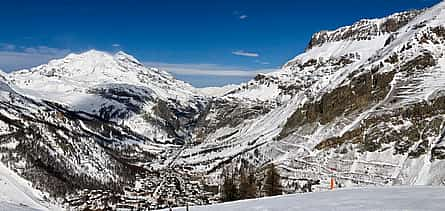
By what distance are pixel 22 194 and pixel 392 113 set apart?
475 feet

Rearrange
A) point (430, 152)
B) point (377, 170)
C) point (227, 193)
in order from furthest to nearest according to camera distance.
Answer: point (377, 170) → point (430, 152) → point (227, 193)

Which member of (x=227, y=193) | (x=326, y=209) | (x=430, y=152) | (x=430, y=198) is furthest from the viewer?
(x=430, y=152)

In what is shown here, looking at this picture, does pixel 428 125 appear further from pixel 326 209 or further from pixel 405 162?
pixel 326 209

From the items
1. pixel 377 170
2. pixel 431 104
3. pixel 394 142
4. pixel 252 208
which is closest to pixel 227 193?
pixel 252 208

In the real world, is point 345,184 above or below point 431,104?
below

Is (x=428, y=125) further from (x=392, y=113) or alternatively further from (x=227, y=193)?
(x=227, y=193)

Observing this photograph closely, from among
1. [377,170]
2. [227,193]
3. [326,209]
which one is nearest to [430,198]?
[326,209]

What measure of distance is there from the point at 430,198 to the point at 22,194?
187 meters

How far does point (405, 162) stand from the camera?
541 ft

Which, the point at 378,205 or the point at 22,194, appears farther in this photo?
the point at 22,194

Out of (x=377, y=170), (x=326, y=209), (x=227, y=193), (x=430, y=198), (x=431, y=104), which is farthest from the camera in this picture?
(x=431, y=104)

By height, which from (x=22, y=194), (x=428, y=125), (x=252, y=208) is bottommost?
(x=22, y=194)

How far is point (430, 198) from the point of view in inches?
1159

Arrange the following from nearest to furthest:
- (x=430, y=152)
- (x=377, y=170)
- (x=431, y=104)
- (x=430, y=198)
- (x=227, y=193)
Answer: (x=430, y=198) → (x=227, y=193) → (x=430, y=152) → (x=377, y=170) → (x=431, y=104)
